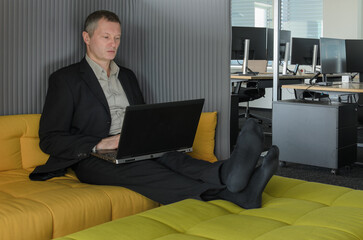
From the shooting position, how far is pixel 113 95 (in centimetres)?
270

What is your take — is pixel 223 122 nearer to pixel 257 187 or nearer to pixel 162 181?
pixel 162 181

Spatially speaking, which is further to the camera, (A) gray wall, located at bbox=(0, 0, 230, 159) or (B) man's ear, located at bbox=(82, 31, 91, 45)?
(B) man's ear, located at bbox=(82, 31, 91, 45)

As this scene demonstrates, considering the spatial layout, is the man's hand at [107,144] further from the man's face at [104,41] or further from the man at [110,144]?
the man's face at [104,41]

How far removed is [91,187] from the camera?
2.23 m

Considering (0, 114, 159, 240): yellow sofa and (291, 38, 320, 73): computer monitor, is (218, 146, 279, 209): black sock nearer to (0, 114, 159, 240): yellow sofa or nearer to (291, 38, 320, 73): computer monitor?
(0, 114, 159, 240): yellow sofa

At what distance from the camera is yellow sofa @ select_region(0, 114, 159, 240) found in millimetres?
1868

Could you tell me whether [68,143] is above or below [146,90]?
below

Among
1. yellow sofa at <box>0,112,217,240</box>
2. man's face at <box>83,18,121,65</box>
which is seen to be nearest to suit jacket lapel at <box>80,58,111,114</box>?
man's face at <box>83,18,121,65</box>

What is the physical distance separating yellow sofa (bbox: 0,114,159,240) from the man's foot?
498mm

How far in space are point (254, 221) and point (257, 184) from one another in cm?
25

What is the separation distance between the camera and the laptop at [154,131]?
84.0 inches

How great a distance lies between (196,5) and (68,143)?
1.12 m

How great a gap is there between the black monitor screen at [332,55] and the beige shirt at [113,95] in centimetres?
279

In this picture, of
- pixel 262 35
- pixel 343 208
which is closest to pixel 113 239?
pixel 343 208
